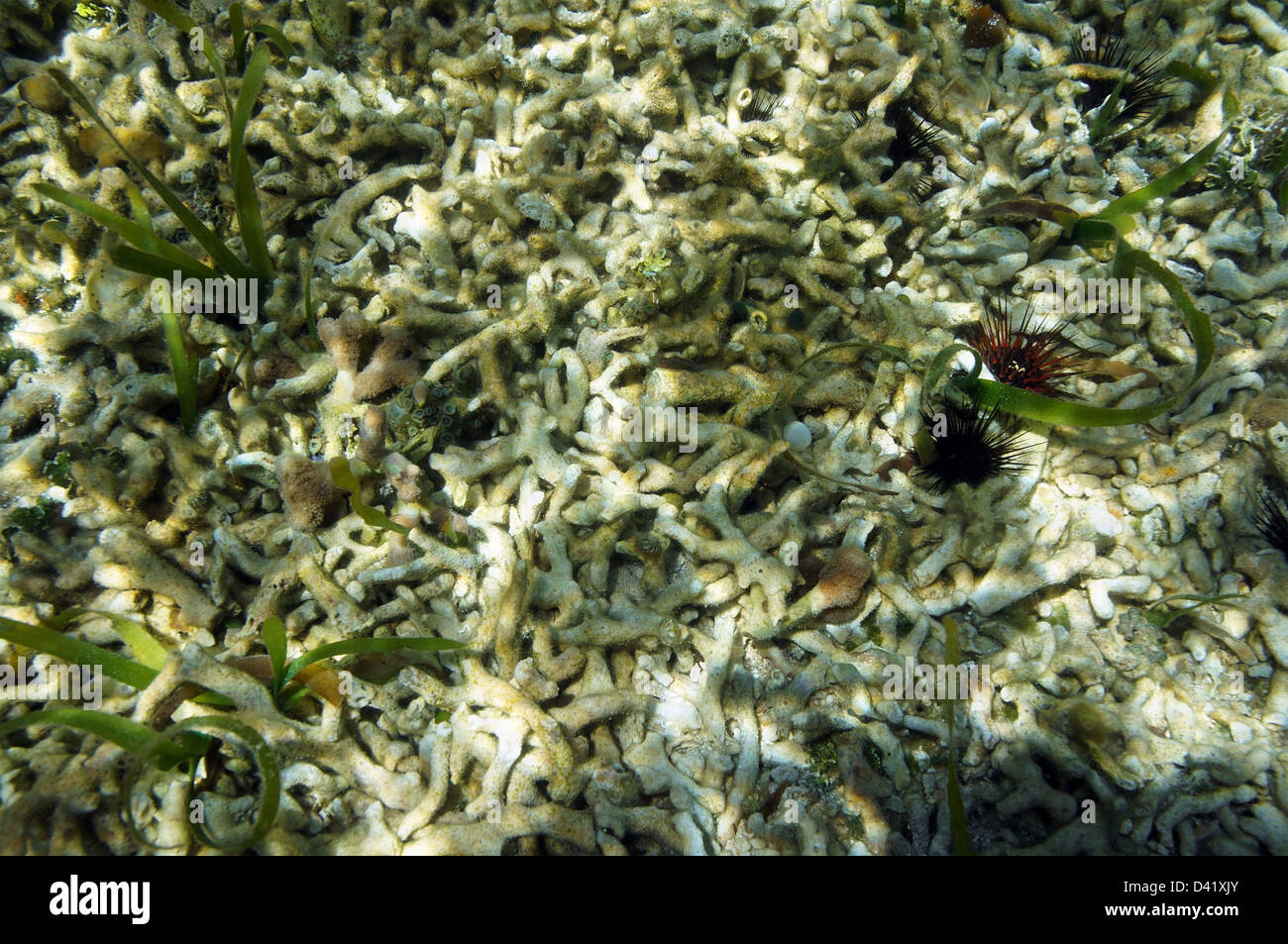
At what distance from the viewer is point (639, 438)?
11.5 ft

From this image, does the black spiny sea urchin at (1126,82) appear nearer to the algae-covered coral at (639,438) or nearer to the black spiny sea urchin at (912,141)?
the algae-covered coral at (639,438)

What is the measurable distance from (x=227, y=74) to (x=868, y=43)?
472 centimetres

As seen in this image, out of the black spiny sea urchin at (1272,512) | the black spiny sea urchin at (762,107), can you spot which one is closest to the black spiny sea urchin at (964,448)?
the black spiny sea urchin at (1272,512)

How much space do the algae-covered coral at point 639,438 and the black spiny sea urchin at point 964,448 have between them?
57mm

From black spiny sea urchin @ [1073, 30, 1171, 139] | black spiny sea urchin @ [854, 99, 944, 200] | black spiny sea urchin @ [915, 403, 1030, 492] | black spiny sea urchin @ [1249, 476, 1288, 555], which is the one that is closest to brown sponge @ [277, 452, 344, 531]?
black spiny sea urchin @ [915, 403, 1030, 492]

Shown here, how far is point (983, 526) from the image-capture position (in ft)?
11.3

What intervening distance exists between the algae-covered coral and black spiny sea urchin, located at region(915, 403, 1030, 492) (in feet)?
0.19

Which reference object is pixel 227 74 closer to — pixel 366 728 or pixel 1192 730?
pixel 366 728

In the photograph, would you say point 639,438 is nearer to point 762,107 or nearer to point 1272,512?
point 762,107

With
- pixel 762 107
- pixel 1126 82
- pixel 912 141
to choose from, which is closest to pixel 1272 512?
pixel 912 141

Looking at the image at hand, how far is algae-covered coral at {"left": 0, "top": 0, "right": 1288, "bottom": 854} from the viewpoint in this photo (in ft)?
9.59

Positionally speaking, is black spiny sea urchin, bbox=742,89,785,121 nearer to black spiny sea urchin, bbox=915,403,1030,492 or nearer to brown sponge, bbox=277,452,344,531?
black spiny sea urchin, bbox=915,403,1030,492

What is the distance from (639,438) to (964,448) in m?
1.88
